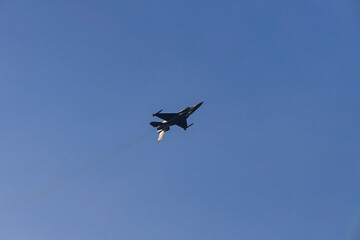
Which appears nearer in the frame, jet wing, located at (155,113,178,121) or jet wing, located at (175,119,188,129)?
jet wing, located at (155,113,178,121)

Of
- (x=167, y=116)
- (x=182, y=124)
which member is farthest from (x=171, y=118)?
(x=182, y=124)

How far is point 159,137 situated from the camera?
12431 centimetres

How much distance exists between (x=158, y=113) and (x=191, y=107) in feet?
31.3

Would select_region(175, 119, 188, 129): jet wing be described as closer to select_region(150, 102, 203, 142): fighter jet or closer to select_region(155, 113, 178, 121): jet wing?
select_region(150, 102, 203, 142): fighter jet

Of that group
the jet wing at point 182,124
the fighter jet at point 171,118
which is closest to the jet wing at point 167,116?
the fighter jet at point 171,118

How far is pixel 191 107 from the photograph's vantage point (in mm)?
122750

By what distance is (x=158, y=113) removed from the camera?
120312 millimetres

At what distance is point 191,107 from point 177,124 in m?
6.74

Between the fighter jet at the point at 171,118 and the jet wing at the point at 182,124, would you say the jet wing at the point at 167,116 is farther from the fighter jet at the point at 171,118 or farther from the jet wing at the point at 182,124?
the jet wing at the point at 182,124

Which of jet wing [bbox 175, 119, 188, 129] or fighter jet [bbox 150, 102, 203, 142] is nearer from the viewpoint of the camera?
fighter jet [bbox 150, 102, 203, 142]

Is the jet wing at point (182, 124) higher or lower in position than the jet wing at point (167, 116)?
lower

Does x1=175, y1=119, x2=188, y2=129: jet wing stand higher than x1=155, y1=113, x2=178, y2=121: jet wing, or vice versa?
x1=155, y1=113, x2=178, y2=121: jet wing

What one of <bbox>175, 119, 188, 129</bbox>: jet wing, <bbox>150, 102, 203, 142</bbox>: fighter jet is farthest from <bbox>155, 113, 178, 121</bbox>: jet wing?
<bbox>175, 119, 188, 129</bbox>: jet wing

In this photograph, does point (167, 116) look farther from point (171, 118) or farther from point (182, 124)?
point (182, 124)
